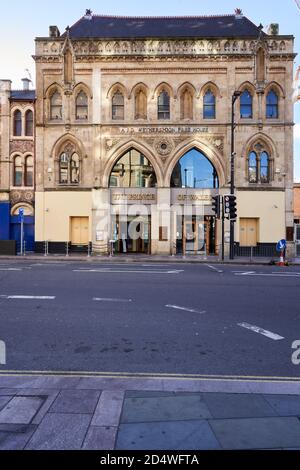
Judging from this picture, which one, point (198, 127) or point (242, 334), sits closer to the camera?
point (242, 334)

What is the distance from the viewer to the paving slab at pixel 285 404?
3439 mm

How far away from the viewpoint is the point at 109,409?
11.4ft

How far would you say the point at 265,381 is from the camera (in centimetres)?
428

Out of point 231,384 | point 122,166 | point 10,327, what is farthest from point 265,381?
point 122,166

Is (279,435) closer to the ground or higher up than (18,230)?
closer to the ground

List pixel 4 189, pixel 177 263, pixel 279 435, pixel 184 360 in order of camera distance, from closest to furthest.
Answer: pixel 279 435 → pixel 184 360 → pixel 177 263 → pixel 4 189

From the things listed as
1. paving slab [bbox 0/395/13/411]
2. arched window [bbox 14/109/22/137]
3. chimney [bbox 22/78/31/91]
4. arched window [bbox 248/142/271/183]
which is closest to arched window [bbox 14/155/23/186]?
arched window [bbox 14/109/22/137]

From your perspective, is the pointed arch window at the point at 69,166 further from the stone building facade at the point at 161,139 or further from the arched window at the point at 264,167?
the arched window at the point at 264,167

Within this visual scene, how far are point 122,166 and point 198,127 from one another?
6.21 m

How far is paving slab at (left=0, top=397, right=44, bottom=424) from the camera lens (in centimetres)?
326

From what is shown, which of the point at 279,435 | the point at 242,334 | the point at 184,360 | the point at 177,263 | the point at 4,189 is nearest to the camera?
the point at 279,435

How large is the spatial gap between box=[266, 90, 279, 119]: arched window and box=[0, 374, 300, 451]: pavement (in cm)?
2432

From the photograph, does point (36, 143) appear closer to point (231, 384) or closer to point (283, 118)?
point (283, 118)

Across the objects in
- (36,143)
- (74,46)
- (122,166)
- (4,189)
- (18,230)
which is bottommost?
(18,230)
